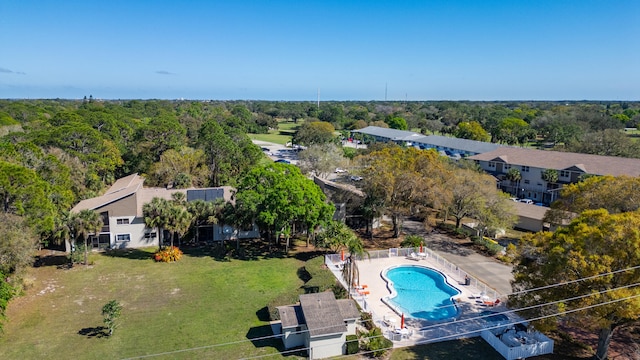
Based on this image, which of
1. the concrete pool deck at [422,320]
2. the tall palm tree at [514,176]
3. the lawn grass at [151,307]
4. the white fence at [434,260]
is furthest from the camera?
the tall palm tree at [514,176]

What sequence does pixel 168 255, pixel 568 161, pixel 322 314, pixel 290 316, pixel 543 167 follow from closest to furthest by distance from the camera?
pixel 322 314 → pixel 290 316 → pixel 168 255 → pixel 568 161 → pixel 543 167

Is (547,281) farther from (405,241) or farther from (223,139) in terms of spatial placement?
(223,139)

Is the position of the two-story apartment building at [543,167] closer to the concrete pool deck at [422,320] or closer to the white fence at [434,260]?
the white fence at [434,260]

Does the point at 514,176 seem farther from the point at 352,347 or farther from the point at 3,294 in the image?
the point at 3,294

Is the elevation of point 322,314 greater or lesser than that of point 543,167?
lesser

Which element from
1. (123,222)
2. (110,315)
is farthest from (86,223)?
(110,315)

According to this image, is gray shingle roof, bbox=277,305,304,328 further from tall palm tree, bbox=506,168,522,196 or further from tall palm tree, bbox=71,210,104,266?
tall palm tree, bbox=506,168,522,196

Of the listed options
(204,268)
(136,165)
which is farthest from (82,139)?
(204,268)

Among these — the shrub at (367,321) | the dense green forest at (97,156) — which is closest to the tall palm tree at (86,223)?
the dense green forest at (97,156)
